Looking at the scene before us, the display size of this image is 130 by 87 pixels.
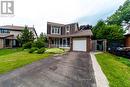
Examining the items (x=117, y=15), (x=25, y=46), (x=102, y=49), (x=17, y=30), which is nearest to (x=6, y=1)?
(x=25, y=46)

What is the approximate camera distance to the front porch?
106 ft

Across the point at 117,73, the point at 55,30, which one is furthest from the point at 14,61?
the point at 55,30

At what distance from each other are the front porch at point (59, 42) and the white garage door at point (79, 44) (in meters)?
2.37

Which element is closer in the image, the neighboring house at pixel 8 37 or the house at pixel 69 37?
the house at pixel 69 37

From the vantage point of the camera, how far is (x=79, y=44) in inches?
1140

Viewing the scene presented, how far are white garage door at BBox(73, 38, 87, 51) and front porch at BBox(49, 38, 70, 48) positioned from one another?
2.37 m

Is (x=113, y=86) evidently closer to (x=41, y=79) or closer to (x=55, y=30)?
(x=41, y=79)

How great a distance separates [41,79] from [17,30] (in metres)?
41.3

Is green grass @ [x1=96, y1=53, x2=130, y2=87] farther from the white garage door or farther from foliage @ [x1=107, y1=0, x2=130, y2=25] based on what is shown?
foliage @ [x1=107, y1=0, x2=130, y2=25]

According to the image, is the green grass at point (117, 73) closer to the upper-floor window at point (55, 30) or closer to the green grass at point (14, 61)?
the green grass at point (14, 61)

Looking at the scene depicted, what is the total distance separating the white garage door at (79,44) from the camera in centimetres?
2824

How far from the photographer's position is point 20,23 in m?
58.8

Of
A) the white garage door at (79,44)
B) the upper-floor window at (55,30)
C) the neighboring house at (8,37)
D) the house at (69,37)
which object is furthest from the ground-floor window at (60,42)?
the neighboring house at (8,37)

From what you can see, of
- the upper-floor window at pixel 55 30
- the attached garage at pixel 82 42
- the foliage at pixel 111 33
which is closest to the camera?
the attached garage at pixel 82 42
